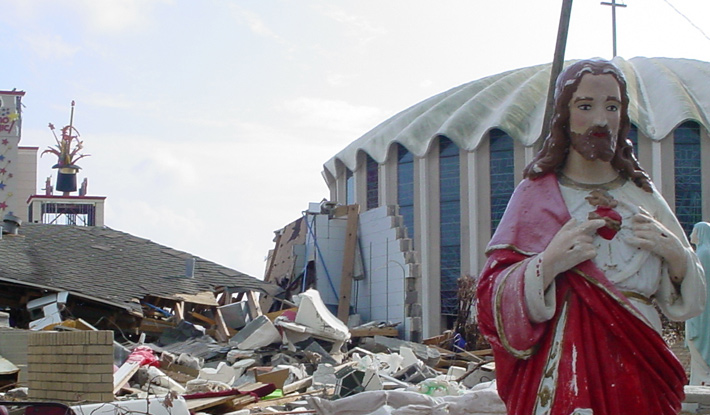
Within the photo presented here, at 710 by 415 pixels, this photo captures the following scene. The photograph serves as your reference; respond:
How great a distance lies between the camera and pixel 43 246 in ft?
73.5

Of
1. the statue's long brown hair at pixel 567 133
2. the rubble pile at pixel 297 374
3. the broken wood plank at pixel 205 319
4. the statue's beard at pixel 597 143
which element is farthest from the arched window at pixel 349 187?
the statue's beard at pixel 597 143

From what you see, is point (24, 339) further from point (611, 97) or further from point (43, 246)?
point (611, 97)

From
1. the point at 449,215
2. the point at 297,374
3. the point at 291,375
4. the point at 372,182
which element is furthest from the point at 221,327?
the point at 372,182

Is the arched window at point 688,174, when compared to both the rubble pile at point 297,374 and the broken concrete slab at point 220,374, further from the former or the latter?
the broken concrete slab at point 220,374

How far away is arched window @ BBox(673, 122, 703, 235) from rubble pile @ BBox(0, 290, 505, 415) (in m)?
21.1

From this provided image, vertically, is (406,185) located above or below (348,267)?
above

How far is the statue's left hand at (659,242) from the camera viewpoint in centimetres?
418

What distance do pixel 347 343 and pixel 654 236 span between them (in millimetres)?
14525

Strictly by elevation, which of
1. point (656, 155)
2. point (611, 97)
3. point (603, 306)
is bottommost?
point (603, 306)

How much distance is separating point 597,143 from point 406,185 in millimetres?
38220

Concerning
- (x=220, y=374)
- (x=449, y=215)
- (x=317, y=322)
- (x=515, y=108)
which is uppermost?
(x=515, y=108)

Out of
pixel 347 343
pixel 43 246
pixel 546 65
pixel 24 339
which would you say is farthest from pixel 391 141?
pixel 24 339

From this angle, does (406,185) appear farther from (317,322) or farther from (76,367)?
(76,367)

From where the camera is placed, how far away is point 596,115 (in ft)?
14.1
